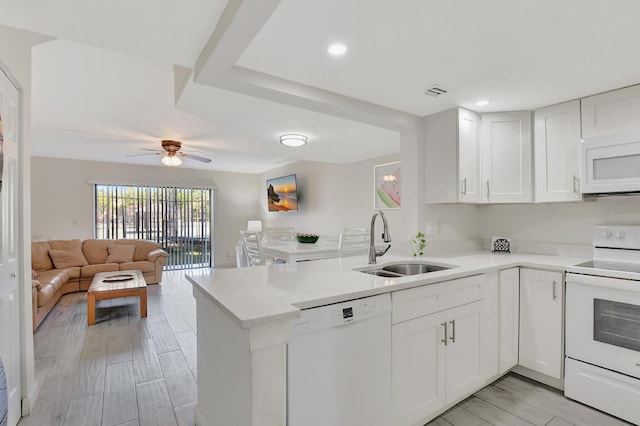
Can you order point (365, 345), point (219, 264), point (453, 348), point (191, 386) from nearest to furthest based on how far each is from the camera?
point (365, 345) → point (453, 348) → point (191, 386) → point (219, 264)

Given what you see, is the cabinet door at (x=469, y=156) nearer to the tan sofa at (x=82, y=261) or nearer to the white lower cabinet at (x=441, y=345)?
the white lower cabinet at (x=441, y=345)

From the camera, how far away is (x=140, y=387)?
88.0 inches

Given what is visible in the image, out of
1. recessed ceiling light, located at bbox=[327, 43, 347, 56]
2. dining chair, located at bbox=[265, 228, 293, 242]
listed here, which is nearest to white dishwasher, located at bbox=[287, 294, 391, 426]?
recessed ceiling light, located at bbox=[327, 43, 347, 56]

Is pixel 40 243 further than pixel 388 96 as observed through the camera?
Yes

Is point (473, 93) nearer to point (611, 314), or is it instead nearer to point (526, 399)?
point (611, 314)

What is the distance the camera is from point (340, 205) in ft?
17.7

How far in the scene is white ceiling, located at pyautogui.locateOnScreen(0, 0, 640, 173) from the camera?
138 cm

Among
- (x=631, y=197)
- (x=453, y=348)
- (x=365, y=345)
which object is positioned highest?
(x=631, y=197)

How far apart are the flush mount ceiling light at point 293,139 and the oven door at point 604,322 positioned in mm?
2614

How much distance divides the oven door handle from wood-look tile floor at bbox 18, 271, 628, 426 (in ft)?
2.60

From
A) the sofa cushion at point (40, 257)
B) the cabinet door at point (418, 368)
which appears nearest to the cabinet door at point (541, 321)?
the cabinet door at point (418, 368)

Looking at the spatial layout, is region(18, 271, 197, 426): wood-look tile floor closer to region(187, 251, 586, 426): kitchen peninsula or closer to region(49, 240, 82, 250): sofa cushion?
region(187, 251, 586, 426): kitchen peninsula

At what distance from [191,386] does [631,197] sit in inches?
140

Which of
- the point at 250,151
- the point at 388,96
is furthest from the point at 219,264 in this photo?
A: the point at 388,96
